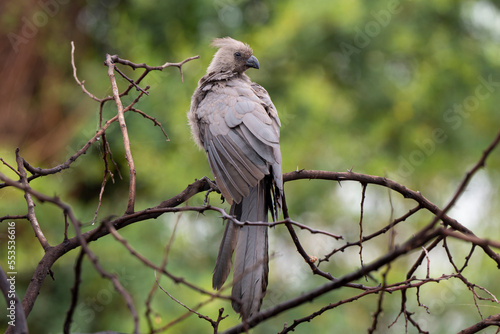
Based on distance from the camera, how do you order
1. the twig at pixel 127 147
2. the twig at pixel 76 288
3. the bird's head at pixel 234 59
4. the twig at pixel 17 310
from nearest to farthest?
the twig at pixel 76 288 → the twig at pixel 17 310 → the twig at pixel 127 147 → the bird's head at pixel 234 59

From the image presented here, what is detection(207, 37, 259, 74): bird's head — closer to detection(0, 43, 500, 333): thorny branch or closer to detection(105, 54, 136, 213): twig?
detection(0, 43, 500, 333): thorny branch

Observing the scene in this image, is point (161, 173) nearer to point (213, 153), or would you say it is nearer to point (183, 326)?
point (183, 326)

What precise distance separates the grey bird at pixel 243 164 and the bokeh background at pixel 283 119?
6.91 feet

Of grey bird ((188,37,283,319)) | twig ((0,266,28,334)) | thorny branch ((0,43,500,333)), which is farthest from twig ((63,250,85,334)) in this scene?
grey bird ((188,37,283,319))

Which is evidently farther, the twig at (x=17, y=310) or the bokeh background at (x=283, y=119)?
the bokeh background at (x=283, y=119)

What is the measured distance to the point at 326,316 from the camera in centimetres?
683

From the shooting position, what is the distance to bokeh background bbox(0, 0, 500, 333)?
6289 millimetres

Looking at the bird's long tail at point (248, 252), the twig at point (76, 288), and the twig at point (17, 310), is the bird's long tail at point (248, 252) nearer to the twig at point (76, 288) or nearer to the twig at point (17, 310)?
the twig at point (17, 310)

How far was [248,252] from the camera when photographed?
2.86 m

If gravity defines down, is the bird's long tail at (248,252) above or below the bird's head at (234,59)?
below

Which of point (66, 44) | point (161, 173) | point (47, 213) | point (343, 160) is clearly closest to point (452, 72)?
point (343, 160)

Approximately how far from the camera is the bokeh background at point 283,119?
6.29 meters

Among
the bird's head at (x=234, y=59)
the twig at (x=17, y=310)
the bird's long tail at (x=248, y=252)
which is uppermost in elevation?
the bird's head at (x=234, y=59)

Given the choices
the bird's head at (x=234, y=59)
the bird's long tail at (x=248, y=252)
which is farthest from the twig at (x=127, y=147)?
the bird's head at (x=234, y=59)
